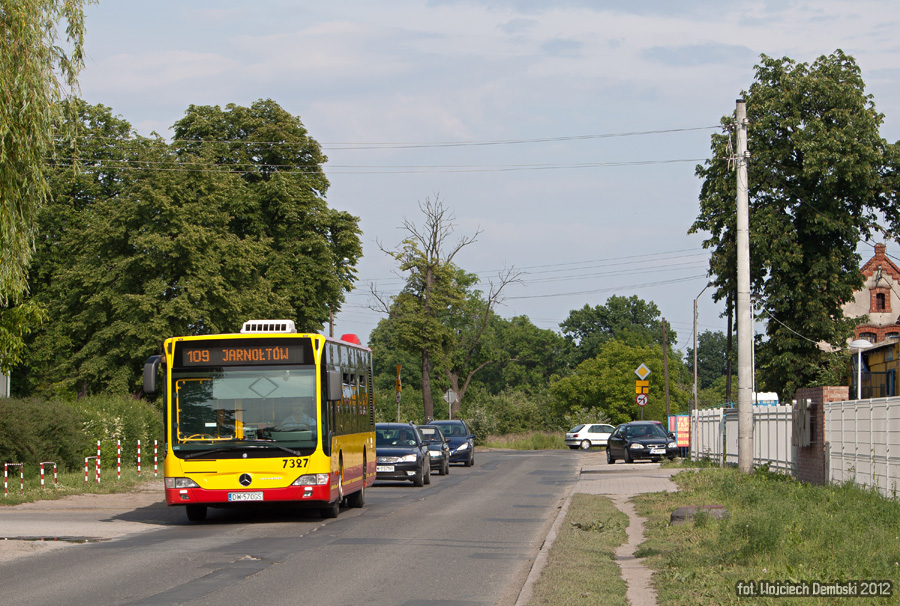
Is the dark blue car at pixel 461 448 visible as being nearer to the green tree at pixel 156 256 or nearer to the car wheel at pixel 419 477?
the green tree at pixel 156 256

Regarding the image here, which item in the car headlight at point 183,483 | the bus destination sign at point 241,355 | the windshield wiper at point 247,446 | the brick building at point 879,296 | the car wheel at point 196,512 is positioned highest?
the brick building at point 879,296

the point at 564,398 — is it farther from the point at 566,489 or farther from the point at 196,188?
the point at 566,489

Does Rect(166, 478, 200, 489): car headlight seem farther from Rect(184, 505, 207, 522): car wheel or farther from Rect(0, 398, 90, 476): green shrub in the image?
Rect(0, 398, 90, 476): green shrub

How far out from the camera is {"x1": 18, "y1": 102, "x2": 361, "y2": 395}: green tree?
131 ft

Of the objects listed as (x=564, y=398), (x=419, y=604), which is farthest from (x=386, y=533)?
(x=564, y=398)

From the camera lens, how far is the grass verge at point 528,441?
6794 centimetres

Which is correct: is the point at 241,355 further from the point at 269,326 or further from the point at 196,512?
the point at 196,512

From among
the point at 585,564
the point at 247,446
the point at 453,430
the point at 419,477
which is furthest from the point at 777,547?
the point at 453,430

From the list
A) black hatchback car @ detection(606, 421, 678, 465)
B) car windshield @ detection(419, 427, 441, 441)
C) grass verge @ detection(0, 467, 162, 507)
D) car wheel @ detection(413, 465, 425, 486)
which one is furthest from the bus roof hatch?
black hatchback car @ detection(606, 421, 678, 465)

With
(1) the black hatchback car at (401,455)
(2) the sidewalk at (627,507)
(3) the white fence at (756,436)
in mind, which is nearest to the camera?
(2) the sidewalk at (627,507)

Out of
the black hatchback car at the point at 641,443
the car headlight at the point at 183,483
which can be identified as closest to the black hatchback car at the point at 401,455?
the car headlight at the point at 183,483

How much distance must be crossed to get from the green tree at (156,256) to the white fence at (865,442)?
82.5 feet

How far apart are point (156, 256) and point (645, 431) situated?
2010 cm

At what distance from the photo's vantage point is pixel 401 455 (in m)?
27.0
